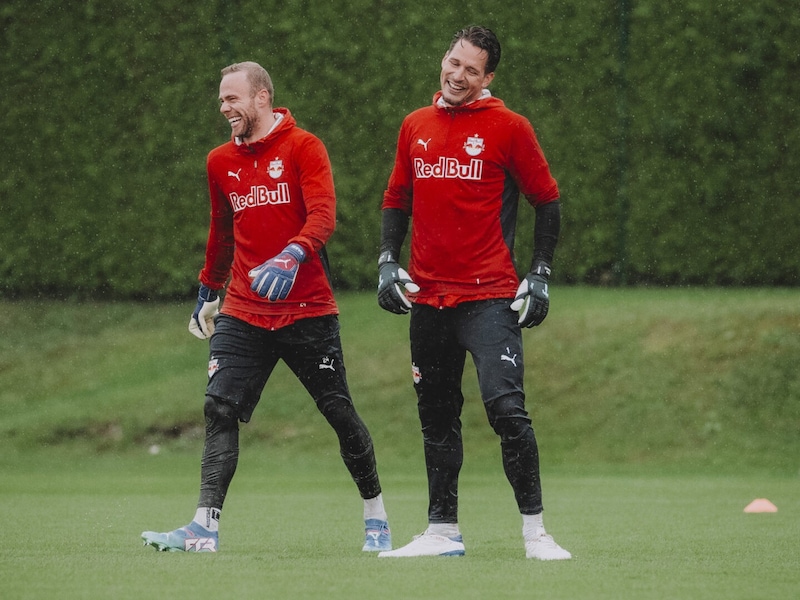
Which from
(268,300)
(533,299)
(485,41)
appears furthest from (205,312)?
(485,41)

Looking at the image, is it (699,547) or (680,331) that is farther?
(680,331)

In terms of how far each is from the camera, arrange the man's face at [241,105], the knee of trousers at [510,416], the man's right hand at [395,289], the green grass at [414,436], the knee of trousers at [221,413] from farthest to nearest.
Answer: the green grass at [414,436] < the man's face at [241,105] < the knee of trousers at [221,413] < the man's right hand at [395,289] < the knee of trousers at [510,416]

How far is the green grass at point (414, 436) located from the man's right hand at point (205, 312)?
3.21 feet

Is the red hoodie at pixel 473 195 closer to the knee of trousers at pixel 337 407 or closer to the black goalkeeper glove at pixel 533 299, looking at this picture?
the black goalkeeper glove at pixel 533 299

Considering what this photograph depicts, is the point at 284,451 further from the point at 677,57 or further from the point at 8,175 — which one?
the point at 677,57

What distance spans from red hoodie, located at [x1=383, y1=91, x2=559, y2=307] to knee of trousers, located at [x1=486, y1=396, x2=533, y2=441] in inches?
17.8

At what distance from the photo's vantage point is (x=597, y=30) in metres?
14.7

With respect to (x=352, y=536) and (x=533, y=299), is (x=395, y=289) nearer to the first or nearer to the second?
(x=533, y=299)

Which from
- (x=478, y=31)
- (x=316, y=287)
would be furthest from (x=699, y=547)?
(x=478, y=31)

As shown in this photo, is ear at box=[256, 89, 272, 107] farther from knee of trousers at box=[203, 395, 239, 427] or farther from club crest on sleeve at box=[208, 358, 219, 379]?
knee of trousers at box=[203, 395, 239, 427]

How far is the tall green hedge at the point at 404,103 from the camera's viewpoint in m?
14.7

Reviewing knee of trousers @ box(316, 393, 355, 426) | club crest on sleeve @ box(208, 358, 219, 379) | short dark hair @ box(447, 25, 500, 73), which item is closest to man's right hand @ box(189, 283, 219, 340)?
club crest on sleeve @ box(208, 358, 219, 379)

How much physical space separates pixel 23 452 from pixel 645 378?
504 centimetres

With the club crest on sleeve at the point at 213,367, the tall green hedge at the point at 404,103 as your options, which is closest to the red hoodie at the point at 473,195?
the club crest on sleeve at the point at 213,367
